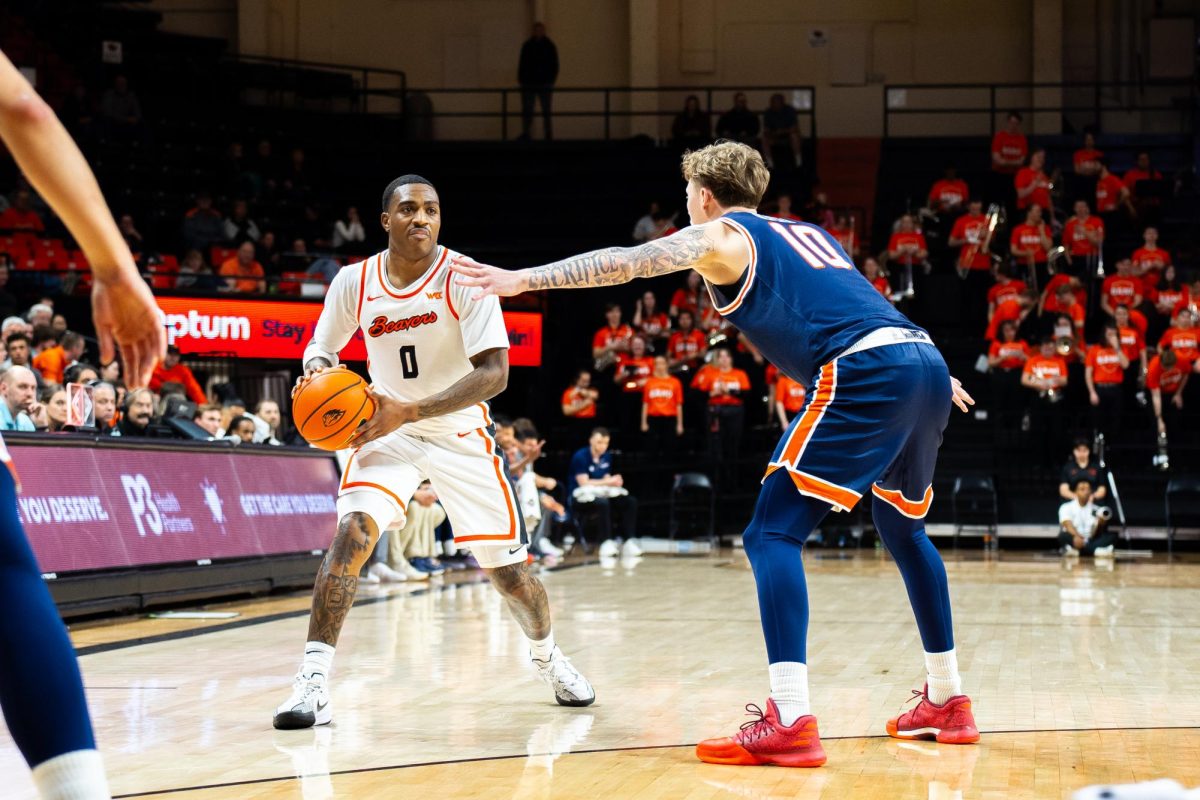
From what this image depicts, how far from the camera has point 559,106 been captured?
93.1 ft

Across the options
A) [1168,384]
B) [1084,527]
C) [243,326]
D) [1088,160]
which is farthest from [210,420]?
[1088,160]

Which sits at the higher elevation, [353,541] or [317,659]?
[353,541]

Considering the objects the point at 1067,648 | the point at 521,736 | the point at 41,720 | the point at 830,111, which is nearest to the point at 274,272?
the point at 830,111

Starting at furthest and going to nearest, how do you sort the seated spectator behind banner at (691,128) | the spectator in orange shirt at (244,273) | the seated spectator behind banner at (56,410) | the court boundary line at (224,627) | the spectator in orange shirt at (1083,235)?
the seated spectator behind banner at (691,128) < the spectator in orange shirt at (1083,235) < the spectator in orange shirt at (244,273) < the seated spectator behind banner at (56,410) < the court boundary line at (224,627)

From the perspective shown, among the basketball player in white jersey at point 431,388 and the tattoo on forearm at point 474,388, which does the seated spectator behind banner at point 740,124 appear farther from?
the tattoo on forearm at point 474,388

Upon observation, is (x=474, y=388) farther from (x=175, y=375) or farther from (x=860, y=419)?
(x=175, y=375)

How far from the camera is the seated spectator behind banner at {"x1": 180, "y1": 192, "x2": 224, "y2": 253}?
20.1 metres

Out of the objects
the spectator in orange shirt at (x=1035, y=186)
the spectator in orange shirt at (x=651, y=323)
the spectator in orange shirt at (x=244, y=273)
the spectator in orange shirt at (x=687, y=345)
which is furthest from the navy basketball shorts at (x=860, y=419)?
the spectator in orange shirt at (x=1035, y=186)

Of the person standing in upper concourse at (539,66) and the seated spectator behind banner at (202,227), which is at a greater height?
the person standing in upper concourse at (539,66)

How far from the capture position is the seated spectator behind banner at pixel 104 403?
35.5ft

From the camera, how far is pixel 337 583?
18.3 ft

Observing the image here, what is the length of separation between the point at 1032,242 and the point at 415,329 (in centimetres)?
1744

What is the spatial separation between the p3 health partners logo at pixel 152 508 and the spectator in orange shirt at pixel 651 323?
1119 centimetres

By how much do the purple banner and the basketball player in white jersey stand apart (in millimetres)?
3643
